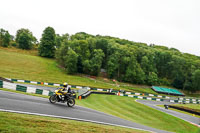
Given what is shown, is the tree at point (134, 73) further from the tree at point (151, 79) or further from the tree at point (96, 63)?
the tree at point (96, 63)

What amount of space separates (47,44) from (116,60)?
3885 centimetres

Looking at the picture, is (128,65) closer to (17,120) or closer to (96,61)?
(96,61)

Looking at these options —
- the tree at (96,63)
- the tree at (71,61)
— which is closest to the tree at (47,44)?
the tree at (71,61)

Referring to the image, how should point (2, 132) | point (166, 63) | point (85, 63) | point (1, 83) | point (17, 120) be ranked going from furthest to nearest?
point (166, 63) < point (85, 63) < point (1, 83) < point (17, 120) < point (2, 132)

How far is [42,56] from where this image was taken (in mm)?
81938

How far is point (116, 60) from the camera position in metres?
69.5

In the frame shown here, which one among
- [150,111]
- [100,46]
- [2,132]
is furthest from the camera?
[100,46]

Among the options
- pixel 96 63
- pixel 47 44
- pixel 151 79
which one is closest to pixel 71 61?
→ pixel 96 63

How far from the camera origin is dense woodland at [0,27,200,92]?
2606 inches

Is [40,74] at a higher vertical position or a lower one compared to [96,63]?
lower

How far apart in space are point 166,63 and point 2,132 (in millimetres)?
92582

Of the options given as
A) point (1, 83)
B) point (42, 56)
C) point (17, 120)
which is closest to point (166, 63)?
point (42, 56)

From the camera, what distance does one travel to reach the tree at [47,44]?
81312mm

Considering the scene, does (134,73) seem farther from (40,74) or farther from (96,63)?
(40,74)
